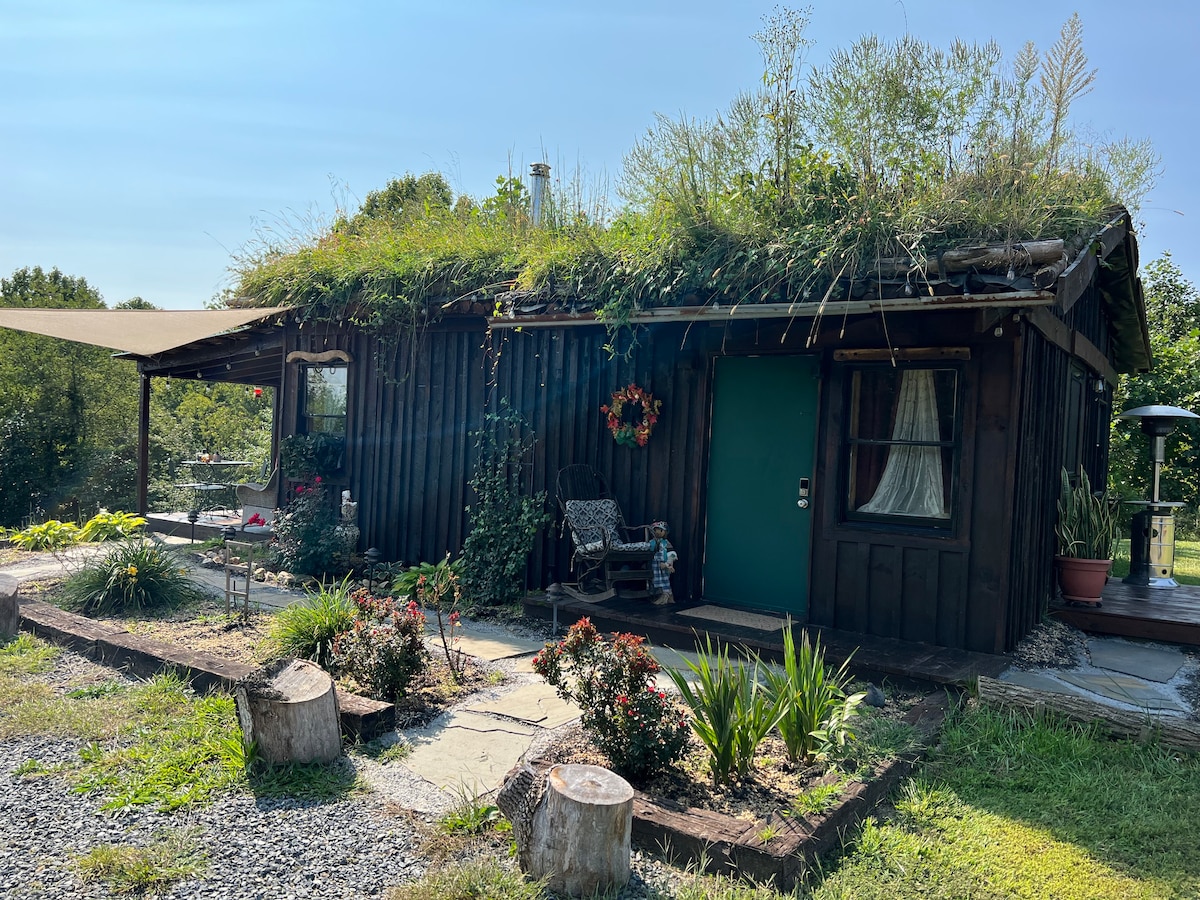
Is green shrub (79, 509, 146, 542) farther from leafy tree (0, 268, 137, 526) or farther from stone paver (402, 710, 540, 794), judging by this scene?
leafy tree (0, 268, 137, 526)

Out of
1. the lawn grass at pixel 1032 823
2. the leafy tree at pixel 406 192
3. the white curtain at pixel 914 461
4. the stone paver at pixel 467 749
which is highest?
the leafy tree at pixel 406 192

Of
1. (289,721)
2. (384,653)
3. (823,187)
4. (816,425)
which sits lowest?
(289,721)

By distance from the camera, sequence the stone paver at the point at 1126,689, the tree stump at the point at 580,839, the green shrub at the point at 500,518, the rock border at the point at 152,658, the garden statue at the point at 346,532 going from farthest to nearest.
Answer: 1. the garden statue at the point at 346,532
2. the green shrub at the point at 500,518
3. the stone paver at the point at 1126,689
4. the rock border at the point at 152,658
5. the tree stump at the point at 580,839

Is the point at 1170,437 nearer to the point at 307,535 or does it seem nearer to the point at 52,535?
the point at 307,535

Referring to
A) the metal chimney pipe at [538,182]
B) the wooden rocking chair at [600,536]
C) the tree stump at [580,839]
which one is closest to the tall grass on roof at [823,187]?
the metal chimney pipe at [538,182]

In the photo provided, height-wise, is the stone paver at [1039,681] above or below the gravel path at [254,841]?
above

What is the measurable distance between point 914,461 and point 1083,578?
2.11 m

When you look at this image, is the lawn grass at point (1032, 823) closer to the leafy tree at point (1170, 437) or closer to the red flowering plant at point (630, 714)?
the red flowering plant at point (630, 714)

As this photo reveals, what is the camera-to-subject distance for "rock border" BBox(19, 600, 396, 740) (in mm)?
3994

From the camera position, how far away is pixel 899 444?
5734mm

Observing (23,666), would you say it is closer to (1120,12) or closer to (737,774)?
(737,774)

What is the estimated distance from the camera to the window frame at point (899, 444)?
5.46 m

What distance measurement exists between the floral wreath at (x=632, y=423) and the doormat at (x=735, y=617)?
1.42m

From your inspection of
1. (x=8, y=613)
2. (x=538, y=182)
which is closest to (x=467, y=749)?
(x=8, y=613)
